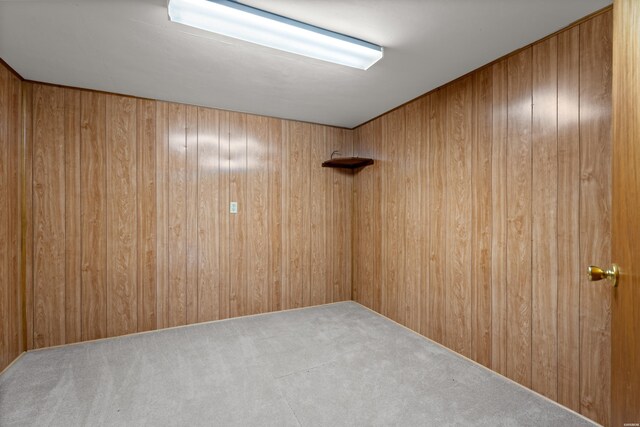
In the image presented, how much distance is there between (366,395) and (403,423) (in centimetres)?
32

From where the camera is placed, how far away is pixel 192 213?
10.7ft

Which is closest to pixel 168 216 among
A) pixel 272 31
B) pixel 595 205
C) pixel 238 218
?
pixel 238 218

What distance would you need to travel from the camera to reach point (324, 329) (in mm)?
3137

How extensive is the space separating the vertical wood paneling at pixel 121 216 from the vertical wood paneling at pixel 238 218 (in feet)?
3.26

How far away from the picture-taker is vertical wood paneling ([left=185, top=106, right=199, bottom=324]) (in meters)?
3.24

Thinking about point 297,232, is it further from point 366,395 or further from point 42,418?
point 42,418

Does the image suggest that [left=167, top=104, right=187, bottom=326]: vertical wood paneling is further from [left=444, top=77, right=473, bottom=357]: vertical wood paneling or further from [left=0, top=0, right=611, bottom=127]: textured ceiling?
[left=444, top=77, right=473, bottom=357]: vertical wood paneling

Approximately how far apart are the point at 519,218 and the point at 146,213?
3513 mm

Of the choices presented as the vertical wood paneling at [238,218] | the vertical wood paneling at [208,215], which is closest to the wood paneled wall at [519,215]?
the vertical wood paneling at [238,218]

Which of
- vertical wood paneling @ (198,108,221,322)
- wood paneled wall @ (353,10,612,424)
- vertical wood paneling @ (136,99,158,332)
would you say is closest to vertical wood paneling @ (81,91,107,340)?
vertical wood paneling @ (136,99,158,332)

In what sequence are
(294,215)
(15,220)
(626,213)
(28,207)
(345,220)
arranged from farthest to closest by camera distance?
(345,220)
(294,215)
(28,207)
(15,220)
(626,213)

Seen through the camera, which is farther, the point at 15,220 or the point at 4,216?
the point at 15,220

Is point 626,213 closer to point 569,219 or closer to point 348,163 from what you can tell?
point 569,219

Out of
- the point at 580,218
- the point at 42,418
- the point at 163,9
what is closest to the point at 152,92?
the point at 163,9
